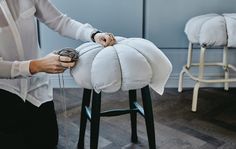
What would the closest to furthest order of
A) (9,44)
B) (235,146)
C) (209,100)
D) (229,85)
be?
(9,44) → (235,146) → (209,100) → (229,85)

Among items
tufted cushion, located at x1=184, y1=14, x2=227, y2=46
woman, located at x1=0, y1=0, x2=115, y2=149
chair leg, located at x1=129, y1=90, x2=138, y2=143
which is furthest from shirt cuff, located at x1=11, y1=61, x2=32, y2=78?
tufted cushion, located at x1=184, y1=14, x2=227, y2=46

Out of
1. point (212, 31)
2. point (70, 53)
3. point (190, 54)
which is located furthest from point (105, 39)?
point (190, 54)

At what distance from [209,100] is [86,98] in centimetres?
109

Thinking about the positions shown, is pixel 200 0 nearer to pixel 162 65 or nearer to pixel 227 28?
pixel 227 28

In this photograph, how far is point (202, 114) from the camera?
2.11 meters

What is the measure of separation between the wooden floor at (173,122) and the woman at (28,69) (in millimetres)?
211

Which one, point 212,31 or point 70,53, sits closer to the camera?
point 70,53

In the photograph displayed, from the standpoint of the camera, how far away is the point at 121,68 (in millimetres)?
1211

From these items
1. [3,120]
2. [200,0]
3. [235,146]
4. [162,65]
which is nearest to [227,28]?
[200,0]

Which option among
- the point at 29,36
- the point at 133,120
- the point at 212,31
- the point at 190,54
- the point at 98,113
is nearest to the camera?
the point at 98,113

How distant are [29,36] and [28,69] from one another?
0.28m

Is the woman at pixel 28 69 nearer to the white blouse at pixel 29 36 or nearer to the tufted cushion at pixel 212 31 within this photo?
the white blouse at pixel 29 36

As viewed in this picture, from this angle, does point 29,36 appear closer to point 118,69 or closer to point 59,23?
point 59,23

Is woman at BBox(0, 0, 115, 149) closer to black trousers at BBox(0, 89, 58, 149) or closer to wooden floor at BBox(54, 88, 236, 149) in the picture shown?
→ black trousers at BBox(0, 89, 58, 149)
